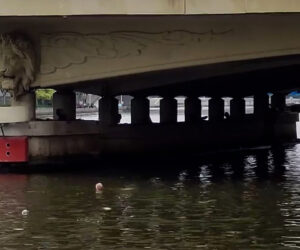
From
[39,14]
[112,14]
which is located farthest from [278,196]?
[39,14]

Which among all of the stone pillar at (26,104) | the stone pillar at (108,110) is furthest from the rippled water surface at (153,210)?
the stone pillar at (108,110)

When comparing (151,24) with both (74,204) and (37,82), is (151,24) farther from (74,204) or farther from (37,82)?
(74,204)

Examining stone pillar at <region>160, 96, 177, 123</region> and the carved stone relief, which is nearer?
the carved stone relief

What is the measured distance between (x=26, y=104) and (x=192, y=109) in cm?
1872

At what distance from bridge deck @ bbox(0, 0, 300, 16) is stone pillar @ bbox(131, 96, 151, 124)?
16167 mm

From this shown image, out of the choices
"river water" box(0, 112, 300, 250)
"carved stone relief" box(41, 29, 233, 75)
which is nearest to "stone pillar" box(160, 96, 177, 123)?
"river water" box(0, 112, 300, 250)

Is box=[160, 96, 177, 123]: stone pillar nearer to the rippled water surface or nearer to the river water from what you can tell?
the river water

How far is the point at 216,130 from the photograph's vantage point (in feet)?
134

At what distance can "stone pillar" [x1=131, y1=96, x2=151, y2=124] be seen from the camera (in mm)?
37125

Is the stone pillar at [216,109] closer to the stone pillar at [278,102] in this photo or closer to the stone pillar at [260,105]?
the stone pillar at [260,105]

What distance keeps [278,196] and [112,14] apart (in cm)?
684

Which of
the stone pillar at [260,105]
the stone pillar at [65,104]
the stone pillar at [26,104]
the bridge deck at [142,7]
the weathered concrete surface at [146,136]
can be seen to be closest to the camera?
the bridge deck at [142,7]

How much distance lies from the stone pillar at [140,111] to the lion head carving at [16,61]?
486 inches

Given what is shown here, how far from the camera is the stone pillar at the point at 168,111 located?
129ft
